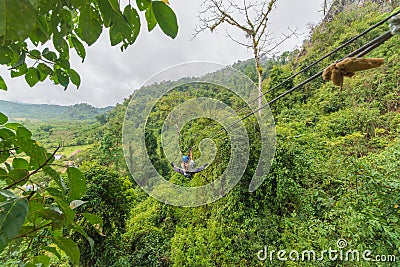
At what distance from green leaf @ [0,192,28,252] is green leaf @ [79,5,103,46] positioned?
145 mm

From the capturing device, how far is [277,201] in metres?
2.39

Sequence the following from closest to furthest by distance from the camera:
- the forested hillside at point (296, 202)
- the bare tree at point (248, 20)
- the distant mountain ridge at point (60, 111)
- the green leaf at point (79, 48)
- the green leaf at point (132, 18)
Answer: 1. the green leaf at point (132, 18)
2. the green leaf at point (79, 48)
3. the forested hillside at point (296, 202)
4. the bare tree at point (248, 20)
5. the distant mountain ridge at point (60, 111)

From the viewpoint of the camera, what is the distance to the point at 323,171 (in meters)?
2.24

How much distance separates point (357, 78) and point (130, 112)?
181 inches

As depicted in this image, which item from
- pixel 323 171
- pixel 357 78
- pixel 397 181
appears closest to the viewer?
pixel 397 181

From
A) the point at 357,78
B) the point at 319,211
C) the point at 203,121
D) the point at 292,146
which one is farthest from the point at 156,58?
the point at 357,78

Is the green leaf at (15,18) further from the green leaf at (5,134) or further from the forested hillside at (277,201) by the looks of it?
the forested hillside at (277,201)

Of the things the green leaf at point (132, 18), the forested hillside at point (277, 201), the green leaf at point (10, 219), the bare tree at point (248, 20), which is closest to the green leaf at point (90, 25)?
the green leaf at point (132, 18)

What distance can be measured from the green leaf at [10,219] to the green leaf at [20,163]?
0.11 metres

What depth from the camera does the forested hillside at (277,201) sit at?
144 cm

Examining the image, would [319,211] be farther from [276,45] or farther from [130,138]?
[276,45]

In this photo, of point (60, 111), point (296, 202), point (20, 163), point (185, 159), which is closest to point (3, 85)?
point (20, 163)

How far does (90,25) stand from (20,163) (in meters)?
0.18

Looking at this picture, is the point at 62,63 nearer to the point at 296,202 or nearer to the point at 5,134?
the point at 5,134
